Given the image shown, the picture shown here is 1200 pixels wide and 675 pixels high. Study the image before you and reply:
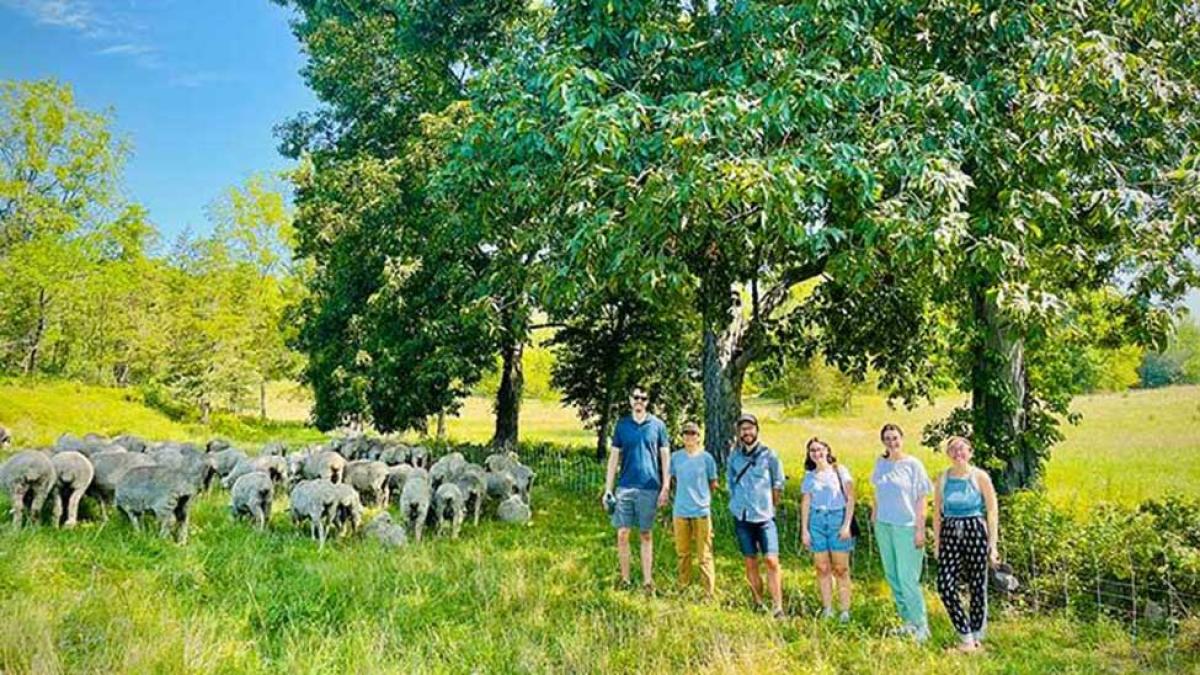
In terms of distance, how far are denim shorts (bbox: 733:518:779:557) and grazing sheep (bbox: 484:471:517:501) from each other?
5.61m

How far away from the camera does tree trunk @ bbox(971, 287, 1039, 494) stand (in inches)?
353

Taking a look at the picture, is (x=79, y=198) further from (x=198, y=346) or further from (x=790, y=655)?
(x=790, y=655)

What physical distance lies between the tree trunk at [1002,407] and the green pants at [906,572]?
3.40m

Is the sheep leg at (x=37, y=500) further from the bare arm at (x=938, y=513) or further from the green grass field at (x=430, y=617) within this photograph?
the bare arm at (x=938, y=513)

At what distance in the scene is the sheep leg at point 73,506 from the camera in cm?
886

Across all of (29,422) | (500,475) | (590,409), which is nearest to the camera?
(500,475)

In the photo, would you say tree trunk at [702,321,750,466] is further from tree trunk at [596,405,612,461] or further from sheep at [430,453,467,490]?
tree trunk at [596,405,612,461]

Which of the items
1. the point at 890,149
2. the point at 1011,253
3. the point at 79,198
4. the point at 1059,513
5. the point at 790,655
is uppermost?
the point at 79,198

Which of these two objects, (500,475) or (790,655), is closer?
(790,655)

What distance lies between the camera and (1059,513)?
7988 millimetres

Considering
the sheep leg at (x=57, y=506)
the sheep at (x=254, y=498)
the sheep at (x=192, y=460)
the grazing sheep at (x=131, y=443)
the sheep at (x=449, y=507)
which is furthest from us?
the grazing sheep at (x=131, y=443)

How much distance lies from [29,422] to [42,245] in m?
7.16

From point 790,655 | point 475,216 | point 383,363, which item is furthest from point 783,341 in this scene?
point 790,655

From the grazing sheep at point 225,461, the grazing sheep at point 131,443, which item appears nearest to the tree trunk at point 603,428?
the grazing sheep at point 225,461
